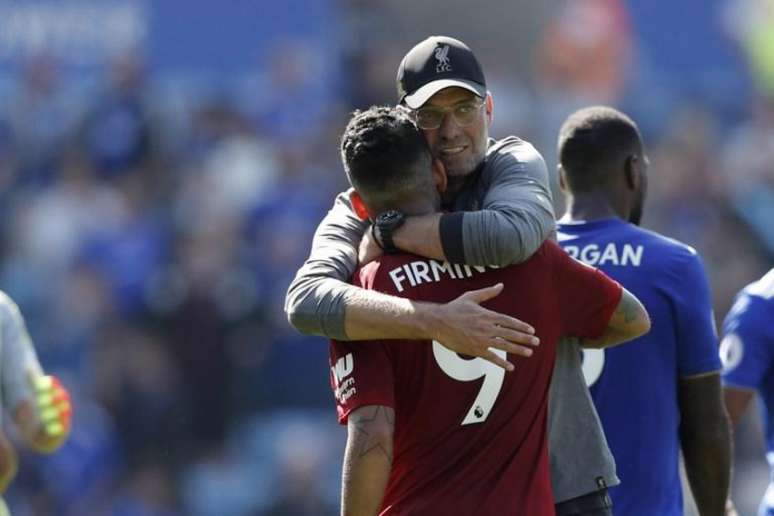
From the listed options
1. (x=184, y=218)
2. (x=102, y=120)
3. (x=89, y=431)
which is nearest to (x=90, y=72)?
(x=102, y=120)

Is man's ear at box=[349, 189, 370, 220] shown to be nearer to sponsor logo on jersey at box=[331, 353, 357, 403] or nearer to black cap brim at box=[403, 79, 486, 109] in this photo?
black cap brim at box=[403, 79, 486, 109]

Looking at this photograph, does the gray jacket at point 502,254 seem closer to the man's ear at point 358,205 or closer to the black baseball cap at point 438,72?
the man's ear at point 358,205

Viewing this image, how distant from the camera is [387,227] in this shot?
3686mm

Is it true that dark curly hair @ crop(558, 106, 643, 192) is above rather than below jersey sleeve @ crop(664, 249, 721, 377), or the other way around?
above

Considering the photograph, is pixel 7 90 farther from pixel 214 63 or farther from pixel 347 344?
pixel 347 344

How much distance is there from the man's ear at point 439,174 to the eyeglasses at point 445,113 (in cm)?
13

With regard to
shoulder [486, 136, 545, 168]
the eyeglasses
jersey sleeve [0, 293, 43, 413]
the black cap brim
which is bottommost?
jersey sleeve [0, 293, 43, 413]

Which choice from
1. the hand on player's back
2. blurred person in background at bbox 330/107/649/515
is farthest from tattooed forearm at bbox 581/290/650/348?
the hand on player's back

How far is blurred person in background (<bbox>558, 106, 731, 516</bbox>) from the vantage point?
Result: 452 cm

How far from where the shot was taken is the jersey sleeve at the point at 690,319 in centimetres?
451

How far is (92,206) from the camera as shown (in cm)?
1166

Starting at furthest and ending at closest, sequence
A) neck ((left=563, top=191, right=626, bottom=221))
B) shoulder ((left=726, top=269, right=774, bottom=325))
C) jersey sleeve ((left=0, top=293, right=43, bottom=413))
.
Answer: jersey sleeve ((left=0, top=293, right=43, bottom=413)) < shoulder ((left=726, top=269, right=774, bottom=325)) < neck ((left=563, top=191, right=626, bottom=221))

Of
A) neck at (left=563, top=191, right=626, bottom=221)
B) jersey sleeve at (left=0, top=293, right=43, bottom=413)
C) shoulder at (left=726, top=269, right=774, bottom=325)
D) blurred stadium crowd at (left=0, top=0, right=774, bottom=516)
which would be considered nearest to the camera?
Answer: neck at (left=563, top=191, right=626, bottom=221)

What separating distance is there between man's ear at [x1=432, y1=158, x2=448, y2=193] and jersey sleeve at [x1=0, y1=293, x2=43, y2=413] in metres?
1.90
